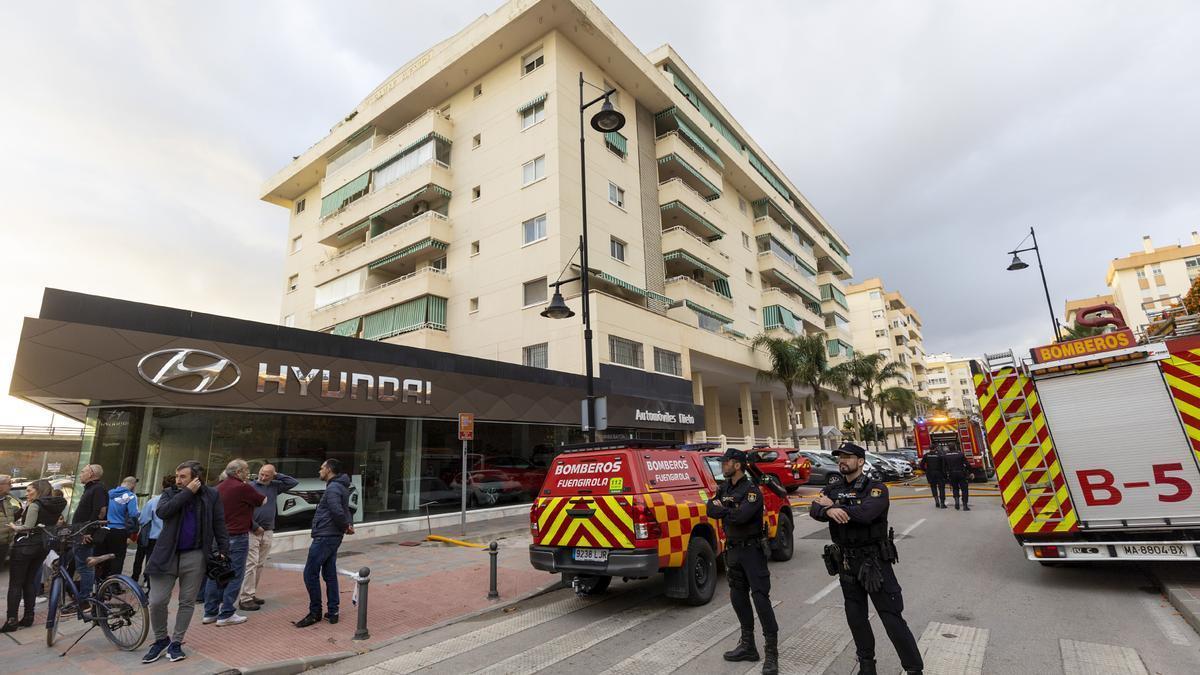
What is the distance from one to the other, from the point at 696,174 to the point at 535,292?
46.1 ft

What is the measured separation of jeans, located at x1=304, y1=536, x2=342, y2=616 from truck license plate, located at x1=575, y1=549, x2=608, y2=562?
287 centimetres

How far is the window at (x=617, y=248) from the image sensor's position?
89.0 ft

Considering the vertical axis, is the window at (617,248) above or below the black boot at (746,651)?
above

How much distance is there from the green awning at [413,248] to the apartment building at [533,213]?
0.11m

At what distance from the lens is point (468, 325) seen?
2722cm

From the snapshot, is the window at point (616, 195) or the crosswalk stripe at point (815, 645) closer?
the crosswalk stripe at point (815, 645)

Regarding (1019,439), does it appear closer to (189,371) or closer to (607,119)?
(607,119)

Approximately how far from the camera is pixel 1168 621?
5699mm

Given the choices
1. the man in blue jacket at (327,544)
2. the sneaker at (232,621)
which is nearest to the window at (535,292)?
the man in blue jacket at (327,544)

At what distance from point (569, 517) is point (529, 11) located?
25.8 metres

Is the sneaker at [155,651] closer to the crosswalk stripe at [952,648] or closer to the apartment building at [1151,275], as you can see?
the crosswalk stripe at [952,648]

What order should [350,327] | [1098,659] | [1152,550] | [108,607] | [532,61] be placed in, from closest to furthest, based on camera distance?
[1098,659] < [108,607] < [1152,550] < [532,61] < [350,327]

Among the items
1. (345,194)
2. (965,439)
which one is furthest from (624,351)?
(345,194)

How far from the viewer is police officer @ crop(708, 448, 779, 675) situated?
503 cm
